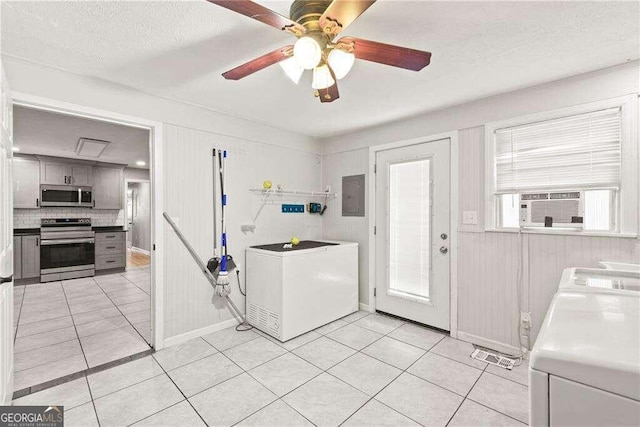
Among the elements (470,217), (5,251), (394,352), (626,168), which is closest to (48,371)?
(5,251)

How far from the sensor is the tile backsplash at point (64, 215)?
5.24 meters

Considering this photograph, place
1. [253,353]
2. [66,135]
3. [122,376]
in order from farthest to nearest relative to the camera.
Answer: [66,135] < [253,353] < [122,376]

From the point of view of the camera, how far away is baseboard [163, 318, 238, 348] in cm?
274

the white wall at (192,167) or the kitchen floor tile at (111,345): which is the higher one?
the white wall at (192,167)

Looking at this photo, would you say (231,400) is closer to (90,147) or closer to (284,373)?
(284,373)

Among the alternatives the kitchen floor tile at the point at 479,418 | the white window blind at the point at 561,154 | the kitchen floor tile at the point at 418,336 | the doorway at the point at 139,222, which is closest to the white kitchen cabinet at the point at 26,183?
the doorway at the point at 139,222

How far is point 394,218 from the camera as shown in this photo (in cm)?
342

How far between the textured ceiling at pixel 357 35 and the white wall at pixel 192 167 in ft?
0.51

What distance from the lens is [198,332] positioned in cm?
293

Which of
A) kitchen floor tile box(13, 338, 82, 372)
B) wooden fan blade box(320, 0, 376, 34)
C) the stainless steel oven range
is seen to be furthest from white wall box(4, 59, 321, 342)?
the stainless steel oven range

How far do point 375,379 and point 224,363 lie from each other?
1281 mm

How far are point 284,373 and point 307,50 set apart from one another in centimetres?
228

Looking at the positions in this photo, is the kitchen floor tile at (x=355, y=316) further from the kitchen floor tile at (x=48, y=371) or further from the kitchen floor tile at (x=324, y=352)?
the kitchen floor tile at (x=48, y=371)

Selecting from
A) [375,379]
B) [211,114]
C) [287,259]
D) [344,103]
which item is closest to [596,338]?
[375,379]
